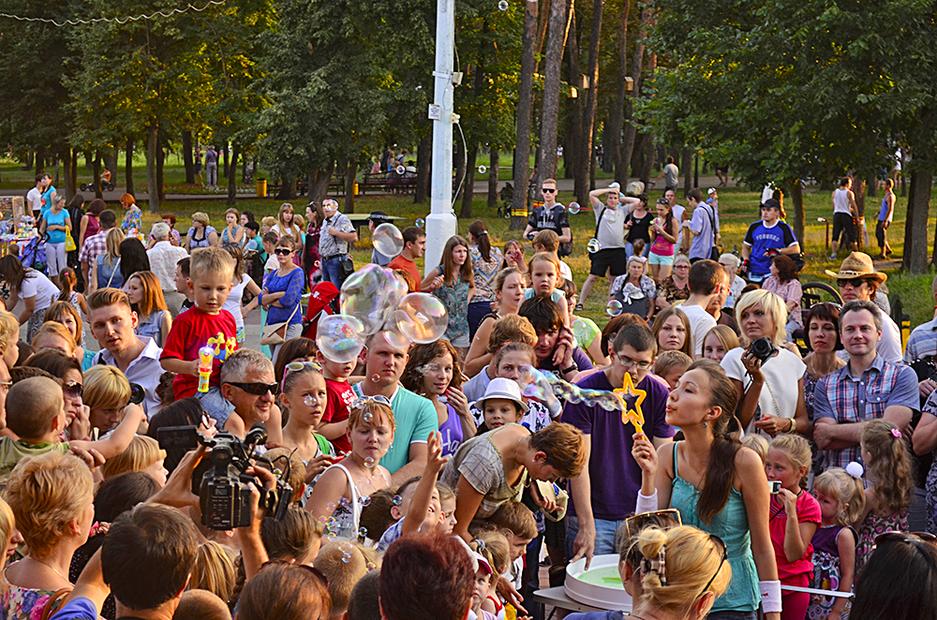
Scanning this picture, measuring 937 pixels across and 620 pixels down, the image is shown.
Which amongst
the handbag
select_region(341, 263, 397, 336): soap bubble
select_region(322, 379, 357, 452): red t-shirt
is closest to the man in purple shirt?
select_region(322, 379, 357, 452): red t-shirt

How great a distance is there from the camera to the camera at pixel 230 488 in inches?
159

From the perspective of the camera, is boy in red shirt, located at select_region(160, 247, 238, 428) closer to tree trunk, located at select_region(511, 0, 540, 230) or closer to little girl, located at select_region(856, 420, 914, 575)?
little girl, located at select_region(856, 420, 914, 575)

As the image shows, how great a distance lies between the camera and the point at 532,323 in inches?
327

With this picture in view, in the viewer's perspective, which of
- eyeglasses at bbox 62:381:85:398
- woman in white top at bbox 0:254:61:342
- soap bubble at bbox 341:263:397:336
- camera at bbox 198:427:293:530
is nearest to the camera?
camera at bbox 198:427:293:530

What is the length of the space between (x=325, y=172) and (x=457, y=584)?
34.0 m

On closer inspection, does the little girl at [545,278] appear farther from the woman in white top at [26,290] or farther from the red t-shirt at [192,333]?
the woman in white top at [26,290]

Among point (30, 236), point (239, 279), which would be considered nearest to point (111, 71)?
point (30, 236)

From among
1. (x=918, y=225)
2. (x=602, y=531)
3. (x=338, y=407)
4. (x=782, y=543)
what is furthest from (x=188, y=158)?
(x=782, y=543)

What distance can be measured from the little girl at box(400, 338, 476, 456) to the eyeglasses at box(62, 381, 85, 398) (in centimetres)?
169

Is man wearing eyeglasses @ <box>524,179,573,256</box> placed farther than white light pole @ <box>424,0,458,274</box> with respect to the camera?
Yes

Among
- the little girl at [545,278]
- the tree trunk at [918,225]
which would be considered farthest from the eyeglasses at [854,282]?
the tree trunk at [918,225]

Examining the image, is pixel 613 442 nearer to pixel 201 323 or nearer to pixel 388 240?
pixel 201 323

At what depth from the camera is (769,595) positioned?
17.7 ft

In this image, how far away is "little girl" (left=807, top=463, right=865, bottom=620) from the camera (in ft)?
21.1
